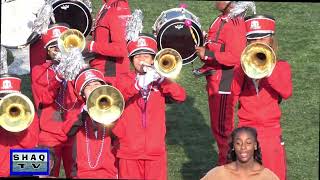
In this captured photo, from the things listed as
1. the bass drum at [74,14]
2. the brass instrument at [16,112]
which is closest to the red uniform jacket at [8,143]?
the brass instrument at [16,112]

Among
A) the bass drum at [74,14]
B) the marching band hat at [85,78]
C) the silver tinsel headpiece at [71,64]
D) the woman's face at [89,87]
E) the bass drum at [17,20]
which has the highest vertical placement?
the bass drum at [17,20]

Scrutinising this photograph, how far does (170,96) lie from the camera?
966cm

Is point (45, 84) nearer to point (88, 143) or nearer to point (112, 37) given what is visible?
point (112, 37)

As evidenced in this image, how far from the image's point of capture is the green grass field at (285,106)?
11.3 m

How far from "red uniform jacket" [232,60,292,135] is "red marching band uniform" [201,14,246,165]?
1.23 ft

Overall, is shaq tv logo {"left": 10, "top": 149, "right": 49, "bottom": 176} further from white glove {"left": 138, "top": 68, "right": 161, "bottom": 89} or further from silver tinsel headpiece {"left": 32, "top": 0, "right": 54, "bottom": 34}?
silver tinsel headpiece {"left": 32, "top": 0, "right": 54, "bottom": 34}

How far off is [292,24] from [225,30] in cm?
469

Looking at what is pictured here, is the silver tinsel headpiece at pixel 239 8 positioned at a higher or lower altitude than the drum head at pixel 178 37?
higher

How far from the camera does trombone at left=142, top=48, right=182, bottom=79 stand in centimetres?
939

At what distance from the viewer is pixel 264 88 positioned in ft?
31.7

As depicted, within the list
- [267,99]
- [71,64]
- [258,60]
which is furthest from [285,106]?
[71,64]

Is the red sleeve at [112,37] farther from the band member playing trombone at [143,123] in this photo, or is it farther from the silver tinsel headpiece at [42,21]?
the band member playing trombone at [143,123]

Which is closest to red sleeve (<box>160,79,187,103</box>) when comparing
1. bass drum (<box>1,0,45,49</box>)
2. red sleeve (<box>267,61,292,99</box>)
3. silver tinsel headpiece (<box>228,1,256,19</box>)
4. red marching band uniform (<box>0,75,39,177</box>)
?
red sleeve (<box>267,61,292,99</box>)

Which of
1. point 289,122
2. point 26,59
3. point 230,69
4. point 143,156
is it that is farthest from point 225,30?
point 26,59
